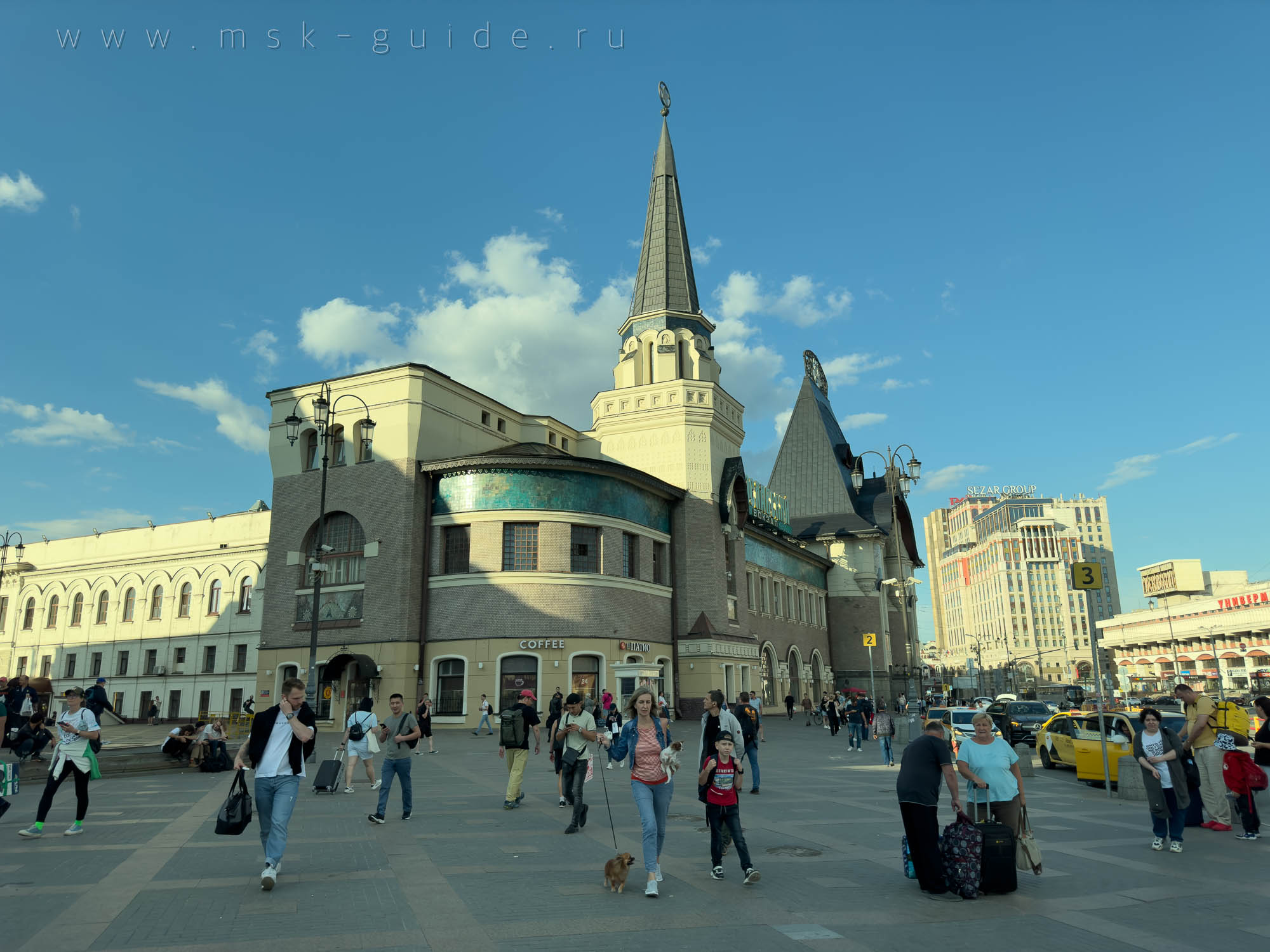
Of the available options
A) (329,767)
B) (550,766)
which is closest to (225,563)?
(550,766)

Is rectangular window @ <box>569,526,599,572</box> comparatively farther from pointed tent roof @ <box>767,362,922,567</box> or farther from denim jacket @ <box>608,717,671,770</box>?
pointed tent roof @ <box>767,362,922,567</box>

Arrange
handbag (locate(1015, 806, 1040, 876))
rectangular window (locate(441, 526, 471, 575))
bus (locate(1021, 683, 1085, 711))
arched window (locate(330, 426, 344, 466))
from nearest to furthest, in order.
Answer: handbag (locate(1015, 806, 1040, 876)) → rectangular window (locate(441, 526, 471, 575)) → arched window (locate(330, 426, 344, 466)) → bus (locate(1021, 683, 1085, 711))

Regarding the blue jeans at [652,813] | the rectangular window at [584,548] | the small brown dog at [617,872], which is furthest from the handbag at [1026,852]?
the rectangular window at [584,548]

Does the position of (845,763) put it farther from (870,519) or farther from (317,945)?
(870,519)

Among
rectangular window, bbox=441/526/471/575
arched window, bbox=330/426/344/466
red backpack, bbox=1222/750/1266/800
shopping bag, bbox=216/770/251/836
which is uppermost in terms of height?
arched window, bbox=330/426/344/466

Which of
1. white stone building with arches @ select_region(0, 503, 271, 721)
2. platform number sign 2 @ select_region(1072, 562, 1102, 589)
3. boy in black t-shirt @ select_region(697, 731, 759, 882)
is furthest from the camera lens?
white stone building with arches @ select_region(0, 503, 271, 721)

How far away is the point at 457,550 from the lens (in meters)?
37.0

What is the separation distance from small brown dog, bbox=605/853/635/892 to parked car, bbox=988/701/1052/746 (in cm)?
2088

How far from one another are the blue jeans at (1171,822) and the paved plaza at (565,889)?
0.89 ft

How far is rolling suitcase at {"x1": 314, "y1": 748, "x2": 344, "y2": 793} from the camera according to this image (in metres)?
15.5

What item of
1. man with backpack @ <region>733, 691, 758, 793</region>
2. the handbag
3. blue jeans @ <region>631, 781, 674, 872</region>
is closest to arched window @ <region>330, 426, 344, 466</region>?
man with backpack @ <region>733, 691, 758, 793</region>

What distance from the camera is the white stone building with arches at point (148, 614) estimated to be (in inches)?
1935

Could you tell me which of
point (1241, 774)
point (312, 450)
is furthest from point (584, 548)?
point (1241, 774)

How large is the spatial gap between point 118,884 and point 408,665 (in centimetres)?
2775
